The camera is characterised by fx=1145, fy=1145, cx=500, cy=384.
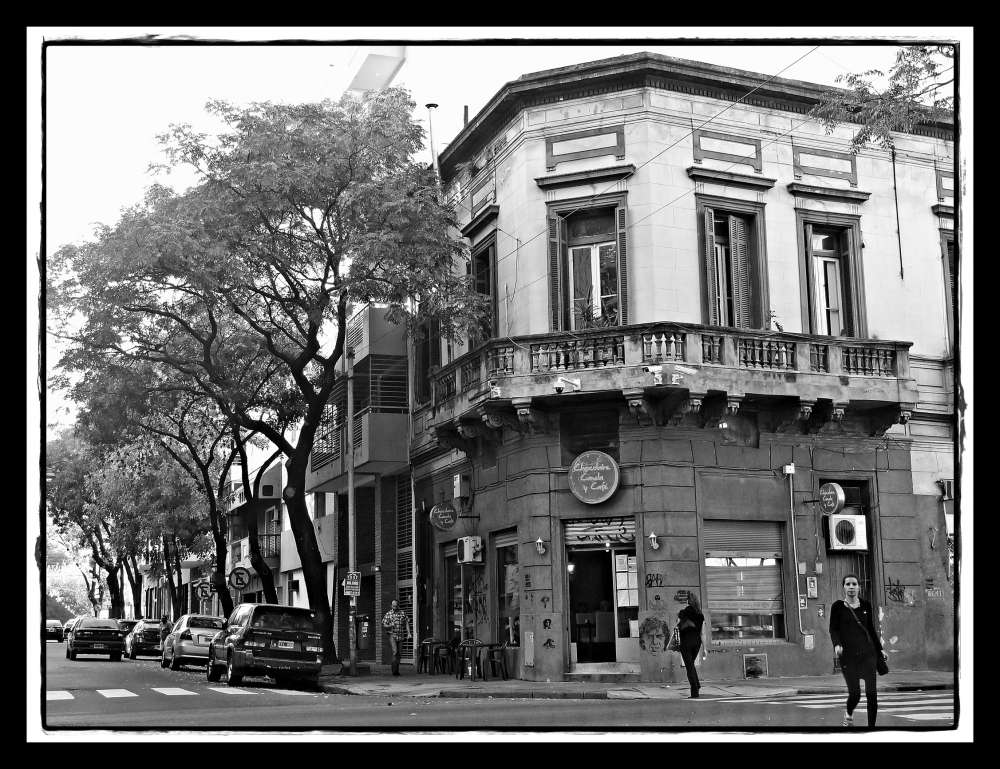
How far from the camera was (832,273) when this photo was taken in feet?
76.9

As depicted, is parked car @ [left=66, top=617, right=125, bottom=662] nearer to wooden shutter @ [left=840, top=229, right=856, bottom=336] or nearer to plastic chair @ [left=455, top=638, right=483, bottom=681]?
plastic chair @ [left=455, top=638, right=483, bottom=681]

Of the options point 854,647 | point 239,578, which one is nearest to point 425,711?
point 854,647

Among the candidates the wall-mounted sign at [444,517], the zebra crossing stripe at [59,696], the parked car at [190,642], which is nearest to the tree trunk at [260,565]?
the parked car at [190,642]

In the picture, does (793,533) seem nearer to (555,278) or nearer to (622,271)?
(622,271)

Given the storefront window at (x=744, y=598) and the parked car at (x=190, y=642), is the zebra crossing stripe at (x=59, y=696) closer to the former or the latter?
the parked car at (x=190, y=642)

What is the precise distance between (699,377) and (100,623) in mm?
28479

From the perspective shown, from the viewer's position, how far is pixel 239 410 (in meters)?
26.6

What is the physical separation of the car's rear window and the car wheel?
68.0 ft

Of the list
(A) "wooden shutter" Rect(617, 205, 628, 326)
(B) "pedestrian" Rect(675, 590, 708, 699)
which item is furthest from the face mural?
(A) "wooden shutter" Rect(617, 205, 628, 326)

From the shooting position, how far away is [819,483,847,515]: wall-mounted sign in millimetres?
21812

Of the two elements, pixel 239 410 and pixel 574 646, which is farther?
pixel 239 410
